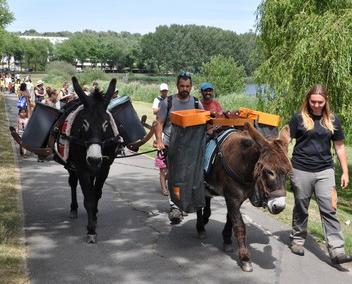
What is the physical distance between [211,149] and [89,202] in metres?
1.85

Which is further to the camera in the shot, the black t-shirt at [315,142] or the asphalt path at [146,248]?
the black t-shirt at [315,142]

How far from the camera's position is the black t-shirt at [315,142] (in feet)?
19.5

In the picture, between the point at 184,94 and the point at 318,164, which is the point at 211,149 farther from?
the point at 318,164

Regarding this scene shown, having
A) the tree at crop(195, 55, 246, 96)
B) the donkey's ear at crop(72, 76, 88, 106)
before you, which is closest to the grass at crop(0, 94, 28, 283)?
the donkey's ear at crop(72, 76, 88, 106)

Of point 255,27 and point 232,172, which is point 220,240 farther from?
point 255,27

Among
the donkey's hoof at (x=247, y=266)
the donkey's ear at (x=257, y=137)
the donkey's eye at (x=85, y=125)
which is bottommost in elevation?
the donkey's hoof at (x=247, y=266)

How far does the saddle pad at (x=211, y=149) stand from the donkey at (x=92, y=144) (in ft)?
4.38

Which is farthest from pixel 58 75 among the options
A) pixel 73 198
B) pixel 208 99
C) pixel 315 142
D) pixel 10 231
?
pixel 315 142

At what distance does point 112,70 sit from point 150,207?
154273 mm

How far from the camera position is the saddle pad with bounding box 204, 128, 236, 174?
19.4 ft

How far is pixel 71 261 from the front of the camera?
5.70 metres

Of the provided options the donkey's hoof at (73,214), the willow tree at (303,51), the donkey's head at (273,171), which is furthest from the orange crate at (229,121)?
the willow tree at (303,51)

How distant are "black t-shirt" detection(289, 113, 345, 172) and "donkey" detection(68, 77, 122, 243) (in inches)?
93.3

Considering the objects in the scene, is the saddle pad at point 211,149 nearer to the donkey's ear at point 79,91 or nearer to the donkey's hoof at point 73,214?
the donkey's ear at point 79,91
